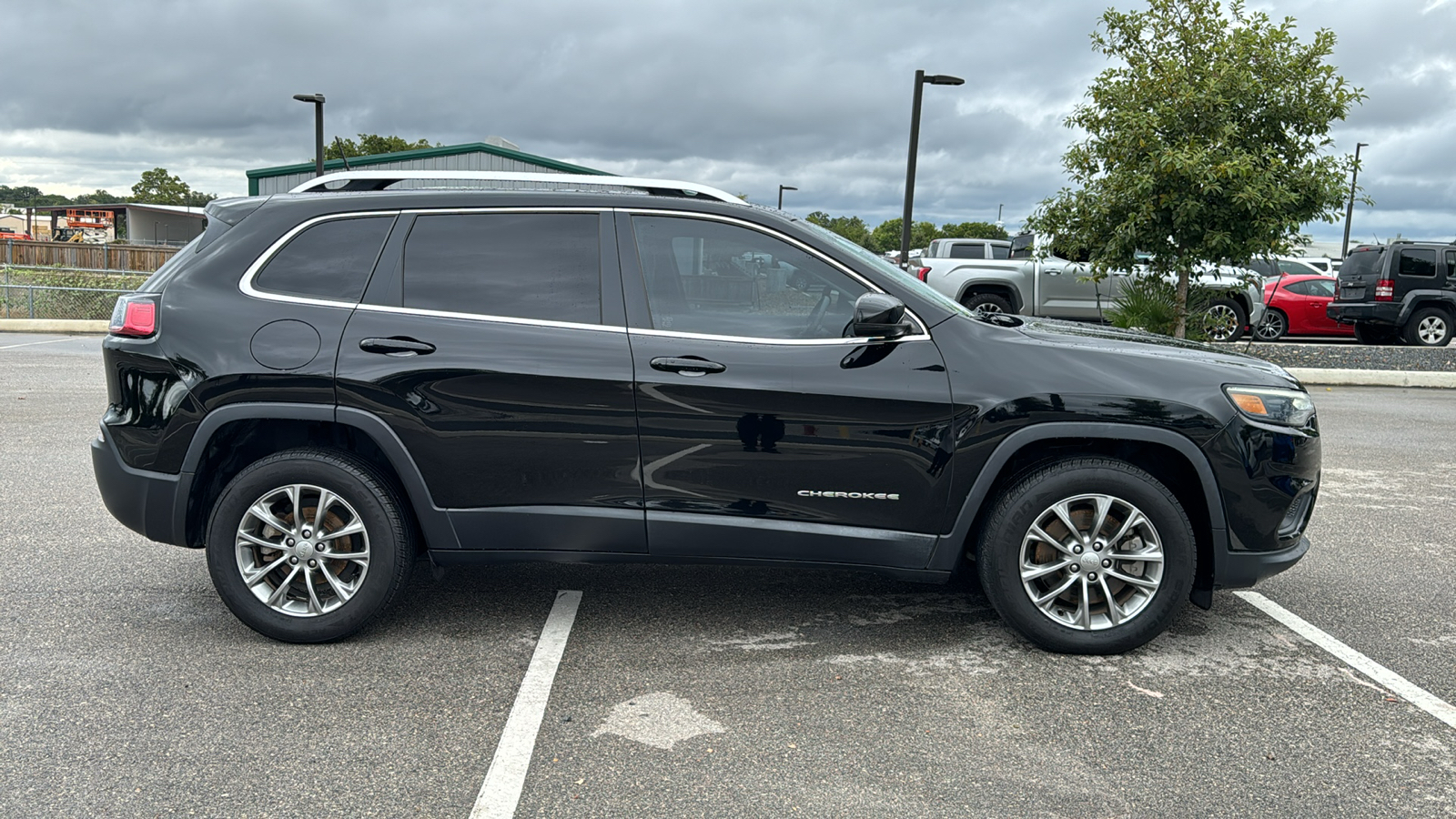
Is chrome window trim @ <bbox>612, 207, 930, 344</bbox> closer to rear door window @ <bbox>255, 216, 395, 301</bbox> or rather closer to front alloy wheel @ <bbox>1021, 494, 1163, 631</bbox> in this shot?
front alloy wheel @ <bbox>1021, 494, 1163, 631</bbox>

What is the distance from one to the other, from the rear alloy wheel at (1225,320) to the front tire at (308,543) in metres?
13.2

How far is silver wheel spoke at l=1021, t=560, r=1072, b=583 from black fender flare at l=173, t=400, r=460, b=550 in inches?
84.7

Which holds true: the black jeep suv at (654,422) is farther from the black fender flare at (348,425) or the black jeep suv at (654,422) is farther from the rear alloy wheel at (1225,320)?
the rear alloy wheel at (1225,320)

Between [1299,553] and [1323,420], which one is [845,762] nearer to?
[1299,553]

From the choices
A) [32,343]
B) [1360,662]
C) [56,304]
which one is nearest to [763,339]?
[1360,662]

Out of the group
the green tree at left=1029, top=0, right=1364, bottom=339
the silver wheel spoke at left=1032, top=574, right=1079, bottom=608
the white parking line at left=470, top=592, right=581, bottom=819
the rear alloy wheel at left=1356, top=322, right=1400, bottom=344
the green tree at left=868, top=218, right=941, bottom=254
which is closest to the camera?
the white parking line at left=470, top=592, right=581, bottom=819

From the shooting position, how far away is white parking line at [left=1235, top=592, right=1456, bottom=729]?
378 cm

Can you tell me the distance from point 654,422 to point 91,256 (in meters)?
54.7

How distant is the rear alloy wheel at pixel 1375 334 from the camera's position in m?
18.7

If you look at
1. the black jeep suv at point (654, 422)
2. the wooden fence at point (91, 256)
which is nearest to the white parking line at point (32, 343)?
the black jeep suv at point (654, 422)

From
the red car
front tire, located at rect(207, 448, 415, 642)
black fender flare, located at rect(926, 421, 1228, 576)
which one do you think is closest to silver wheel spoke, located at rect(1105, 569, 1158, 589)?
black fender flare, located at rect(926, 421, 1228, 576)

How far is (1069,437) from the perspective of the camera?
401 centimetres

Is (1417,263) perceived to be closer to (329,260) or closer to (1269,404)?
(1269,404)

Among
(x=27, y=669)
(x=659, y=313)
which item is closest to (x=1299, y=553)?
(x=659, y=313)
